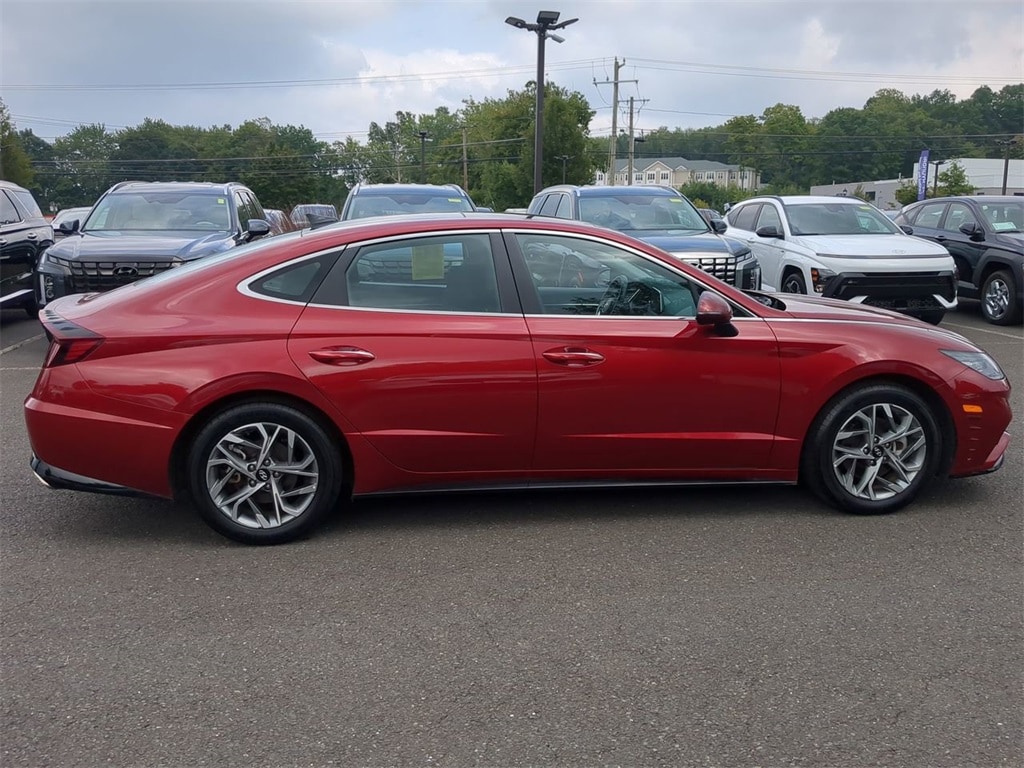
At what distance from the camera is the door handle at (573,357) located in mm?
4434

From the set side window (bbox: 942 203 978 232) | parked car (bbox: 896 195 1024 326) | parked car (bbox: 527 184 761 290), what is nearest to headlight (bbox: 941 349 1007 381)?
parked car (bbox: 527 184 761 290)

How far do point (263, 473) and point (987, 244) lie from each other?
11.7m

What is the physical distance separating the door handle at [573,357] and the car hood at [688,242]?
515 centimetres

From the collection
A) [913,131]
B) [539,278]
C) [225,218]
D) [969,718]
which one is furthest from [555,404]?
[913,131]

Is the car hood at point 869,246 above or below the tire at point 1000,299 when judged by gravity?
above

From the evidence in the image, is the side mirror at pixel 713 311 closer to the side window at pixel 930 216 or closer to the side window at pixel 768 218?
the side window at pixel 768 218

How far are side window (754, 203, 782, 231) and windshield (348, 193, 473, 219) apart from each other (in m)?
4.09

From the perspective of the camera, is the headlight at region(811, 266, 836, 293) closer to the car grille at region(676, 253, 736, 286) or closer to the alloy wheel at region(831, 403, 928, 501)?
the car grille at region(676, 253, 736, 286)

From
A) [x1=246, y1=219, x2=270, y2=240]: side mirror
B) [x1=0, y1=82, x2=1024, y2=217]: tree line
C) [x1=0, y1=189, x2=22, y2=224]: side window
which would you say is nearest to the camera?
[x1=246, y1=219, x2=270, y2=240]: side mirror

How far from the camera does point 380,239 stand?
4555 millimetres

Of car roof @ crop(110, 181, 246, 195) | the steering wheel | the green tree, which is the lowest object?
the steering wheel

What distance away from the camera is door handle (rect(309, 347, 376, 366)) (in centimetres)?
429

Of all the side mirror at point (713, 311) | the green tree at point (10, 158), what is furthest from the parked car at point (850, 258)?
the green tree at point (10, 158)

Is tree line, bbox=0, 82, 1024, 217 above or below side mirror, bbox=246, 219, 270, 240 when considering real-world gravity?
above
